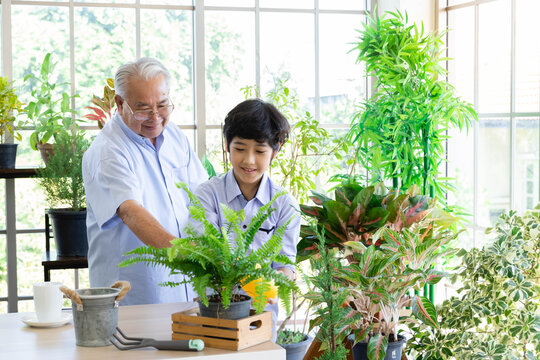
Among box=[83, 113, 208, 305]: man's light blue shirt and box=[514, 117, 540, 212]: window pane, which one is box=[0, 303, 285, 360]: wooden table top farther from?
box=[514, 117, 540, 212]: window pane

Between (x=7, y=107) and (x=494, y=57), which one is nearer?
(x=7, y=107)

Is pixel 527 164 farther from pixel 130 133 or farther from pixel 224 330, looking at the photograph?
pixel 224 330

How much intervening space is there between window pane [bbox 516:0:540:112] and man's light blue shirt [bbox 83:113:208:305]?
2.11m

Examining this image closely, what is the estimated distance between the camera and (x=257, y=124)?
2.32 meters

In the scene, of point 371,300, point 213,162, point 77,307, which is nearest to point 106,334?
point 77,307

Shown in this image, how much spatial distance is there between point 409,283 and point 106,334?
1.27 metres

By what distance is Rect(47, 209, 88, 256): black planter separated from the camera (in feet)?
12.3

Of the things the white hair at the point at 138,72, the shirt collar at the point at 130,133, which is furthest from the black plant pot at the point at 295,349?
the white hair at the point at 138,72

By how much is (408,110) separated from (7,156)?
7.85 ft

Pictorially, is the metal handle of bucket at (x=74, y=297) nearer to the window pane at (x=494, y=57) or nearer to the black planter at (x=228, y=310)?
the black planter at (x=228, y=310)

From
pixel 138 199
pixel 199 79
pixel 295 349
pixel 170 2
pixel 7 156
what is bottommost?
pixel 295 349

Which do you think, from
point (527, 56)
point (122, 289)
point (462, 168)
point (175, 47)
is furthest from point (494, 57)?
point (122, 289)

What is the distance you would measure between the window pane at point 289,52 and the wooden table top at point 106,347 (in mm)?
2816

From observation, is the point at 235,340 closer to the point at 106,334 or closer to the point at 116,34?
the point at 106,334
